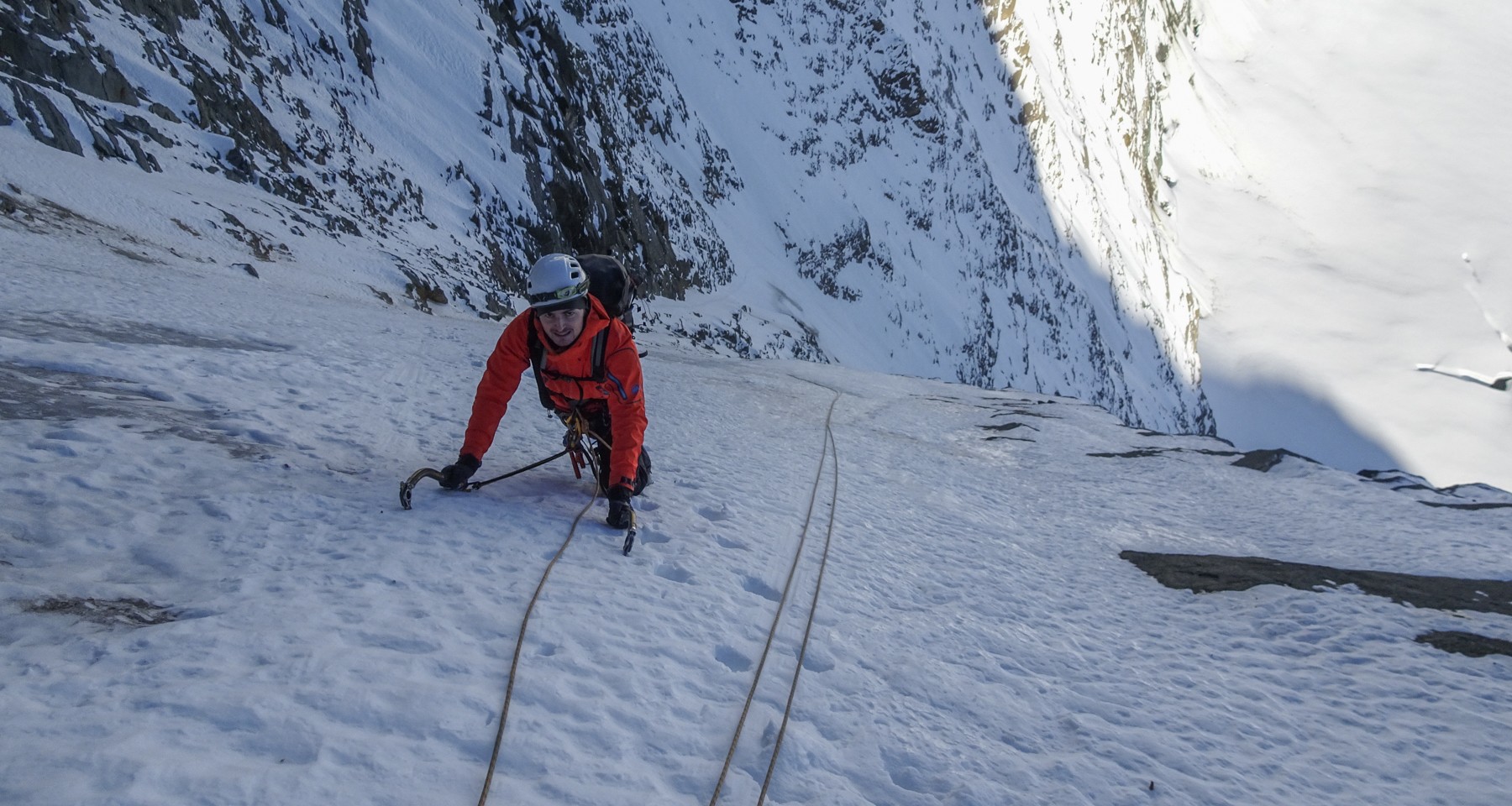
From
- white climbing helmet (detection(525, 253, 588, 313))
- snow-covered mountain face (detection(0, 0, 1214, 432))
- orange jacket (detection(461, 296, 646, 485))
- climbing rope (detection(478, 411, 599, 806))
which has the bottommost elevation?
climbing rope (detection(478, 411, 599, 806))

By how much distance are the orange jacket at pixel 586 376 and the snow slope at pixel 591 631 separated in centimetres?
47

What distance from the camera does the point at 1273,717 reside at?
434 centimetres

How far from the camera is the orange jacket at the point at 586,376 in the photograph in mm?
5402

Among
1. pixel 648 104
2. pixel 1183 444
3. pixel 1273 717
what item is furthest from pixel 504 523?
→ pixel 648 104

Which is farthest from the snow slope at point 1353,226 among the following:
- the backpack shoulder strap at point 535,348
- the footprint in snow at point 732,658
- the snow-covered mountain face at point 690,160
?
the footprint in snow at point 732,658

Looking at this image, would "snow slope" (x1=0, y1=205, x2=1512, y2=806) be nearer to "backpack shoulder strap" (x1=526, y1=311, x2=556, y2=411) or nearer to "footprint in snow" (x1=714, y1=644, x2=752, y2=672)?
"footprint in snow" (x1=714, y1=644, x2=752, y2=672)

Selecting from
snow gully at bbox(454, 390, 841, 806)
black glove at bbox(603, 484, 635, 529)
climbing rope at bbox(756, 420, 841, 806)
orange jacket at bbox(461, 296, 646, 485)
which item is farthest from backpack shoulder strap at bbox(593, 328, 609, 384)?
climbing rope at bbox(756, 420, 841, 806)

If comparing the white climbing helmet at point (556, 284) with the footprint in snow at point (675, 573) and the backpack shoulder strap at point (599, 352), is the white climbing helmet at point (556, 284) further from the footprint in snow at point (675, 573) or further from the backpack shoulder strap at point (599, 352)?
the footprint in snow at point (675, 573)

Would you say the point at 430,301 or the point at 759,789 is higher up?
the point at 430,301

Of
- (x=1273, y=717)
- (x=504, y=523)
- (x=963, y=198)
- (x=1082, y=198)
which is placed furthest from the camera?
(x=1082, y=198)

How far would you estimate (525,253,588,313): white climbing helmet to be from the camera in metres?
5.02

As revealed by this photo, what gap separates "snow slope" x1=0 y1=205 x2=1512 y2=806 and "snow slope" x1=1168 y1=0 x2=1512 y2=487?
3142 inches

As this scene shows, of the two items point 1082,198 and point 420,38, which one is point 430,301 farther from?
point 1082,198

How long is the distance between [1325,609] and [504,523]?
5279mm
